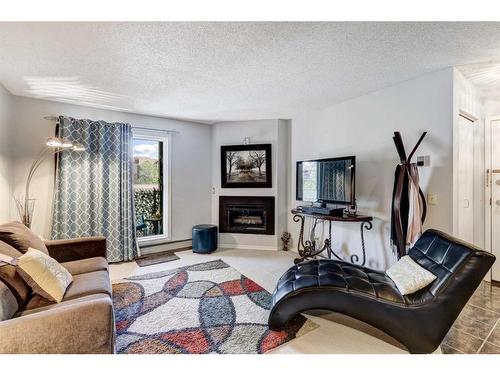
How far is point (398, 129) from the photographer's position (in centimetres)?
271

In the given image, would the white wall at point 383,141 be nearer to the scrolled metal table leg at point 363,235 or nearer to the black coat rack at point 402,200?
the scrolled metal table leg at point 363,235

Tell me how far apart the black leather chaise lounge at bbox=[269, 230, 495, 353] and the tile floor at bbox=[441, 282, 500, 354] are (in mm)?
357

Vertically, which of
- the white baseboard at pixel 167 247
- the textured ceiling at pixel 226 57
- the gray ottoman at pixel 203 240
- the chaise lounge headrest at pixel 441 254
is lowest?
the white baseboard at pixel 167 247

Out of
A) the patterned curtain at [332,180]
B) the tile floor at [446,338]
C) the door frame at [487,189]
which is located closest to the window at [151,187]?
the tile floor at [446,338]

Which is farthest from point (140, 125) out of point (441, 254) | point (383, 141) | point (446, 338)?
point (446, 338)

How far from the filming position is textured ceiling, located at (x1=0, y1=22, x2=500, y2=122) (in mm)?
1717

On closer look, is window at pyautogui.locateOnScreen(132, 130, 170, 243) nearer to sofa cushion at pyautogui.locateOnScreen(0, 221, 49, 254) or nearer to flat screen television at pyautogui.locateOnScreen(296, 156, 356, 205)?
sofa cushion at pyautogui.locateOnScreen(0, 221, 49, 254)

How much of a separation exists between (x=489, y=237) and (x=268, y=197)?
298cm

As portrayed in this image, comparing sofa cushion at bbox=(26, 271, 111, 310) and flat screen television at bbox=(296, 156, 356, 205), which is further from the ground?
flat screen television at bbox=(296, 156, 356, 205)

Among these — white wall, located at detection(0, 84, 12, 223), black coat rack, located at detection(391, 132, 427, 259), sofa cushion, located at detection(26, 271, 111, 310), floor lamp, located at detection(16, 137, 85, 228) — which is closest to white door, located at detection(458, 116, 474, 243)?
black coat rack, located at detection(391, 132, 427, 259)

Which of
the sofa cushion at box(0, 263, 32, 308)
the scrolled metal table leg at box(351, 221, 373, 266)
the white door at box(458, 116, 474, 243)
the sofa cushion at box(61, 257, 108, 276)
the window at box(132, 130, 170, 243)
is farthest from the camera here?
the window at box(132, 130, 170, 243)

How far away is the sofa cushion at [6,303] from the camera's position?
127cm

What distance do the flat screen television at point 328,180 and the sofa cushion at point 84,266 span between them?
8.89 ft
